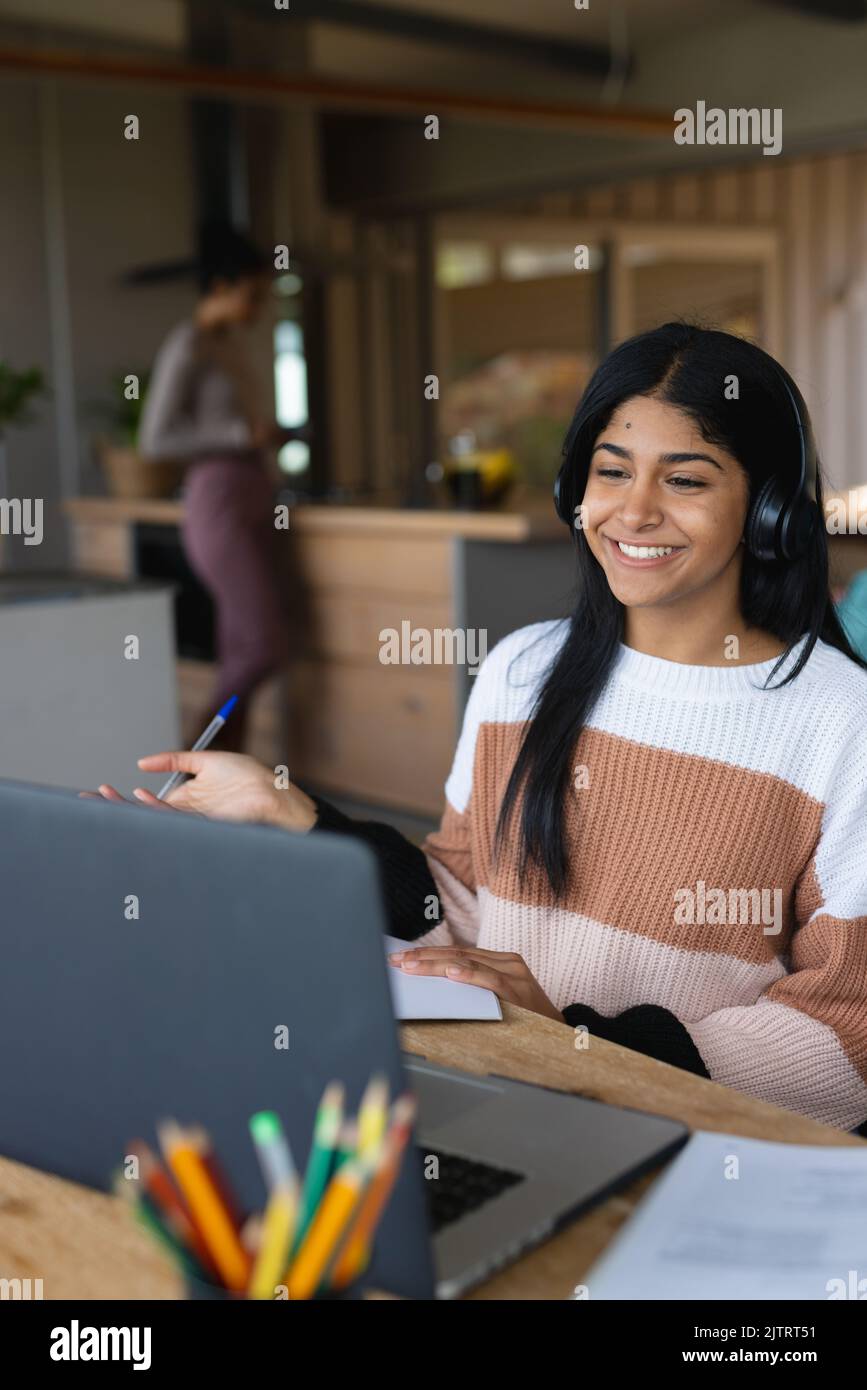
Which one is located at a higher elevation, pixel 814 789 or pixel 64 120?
pixel 64 120

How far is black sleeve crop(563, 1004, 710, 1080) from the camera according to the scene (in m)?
1.22

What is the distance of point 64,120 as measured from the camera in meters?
6.08

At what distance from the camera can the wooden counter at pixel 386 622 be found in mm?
3990

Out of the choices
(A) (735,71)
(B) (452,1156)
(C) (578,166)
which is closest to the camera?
(B) (452,1156)

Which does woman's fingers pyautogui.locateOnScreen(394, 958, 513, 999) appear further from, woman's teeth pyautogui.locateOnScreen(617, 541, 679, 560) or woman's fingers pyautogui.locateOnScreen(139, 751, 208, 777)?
woman's teeth pyautogui.locateOnScreen(617, 541, 679, 560)

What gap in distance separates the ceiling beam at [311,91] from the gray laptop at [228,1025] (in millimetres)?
3677

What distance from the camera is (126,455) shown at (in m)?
5.57

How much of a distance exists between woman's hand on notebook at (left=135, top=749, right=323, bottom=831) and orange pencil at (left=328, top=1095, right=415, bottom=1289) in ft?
2.44

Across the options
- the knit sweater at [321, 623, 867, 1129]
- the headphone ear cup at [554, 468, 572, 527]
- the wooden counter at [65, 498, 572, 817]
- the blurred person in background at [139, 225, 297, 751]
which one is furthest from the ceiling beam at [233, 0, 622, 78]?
the knit sweater at [321, 623, 867, 1129]

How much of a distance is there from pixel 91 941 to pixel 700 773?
75 cm

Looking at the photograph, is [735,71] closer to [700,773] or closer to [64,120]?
[64,120]

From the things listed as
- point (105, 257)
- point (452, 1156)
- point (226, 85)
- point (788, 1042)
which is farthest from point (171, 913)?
point (105, 257)

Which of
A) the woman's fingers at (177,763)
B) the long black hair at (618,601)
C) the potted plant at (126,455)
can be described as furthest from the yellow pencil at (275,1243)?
the potted plant at (126,455)

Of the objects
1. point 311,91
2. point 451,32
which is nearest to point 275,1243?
point 311,91
